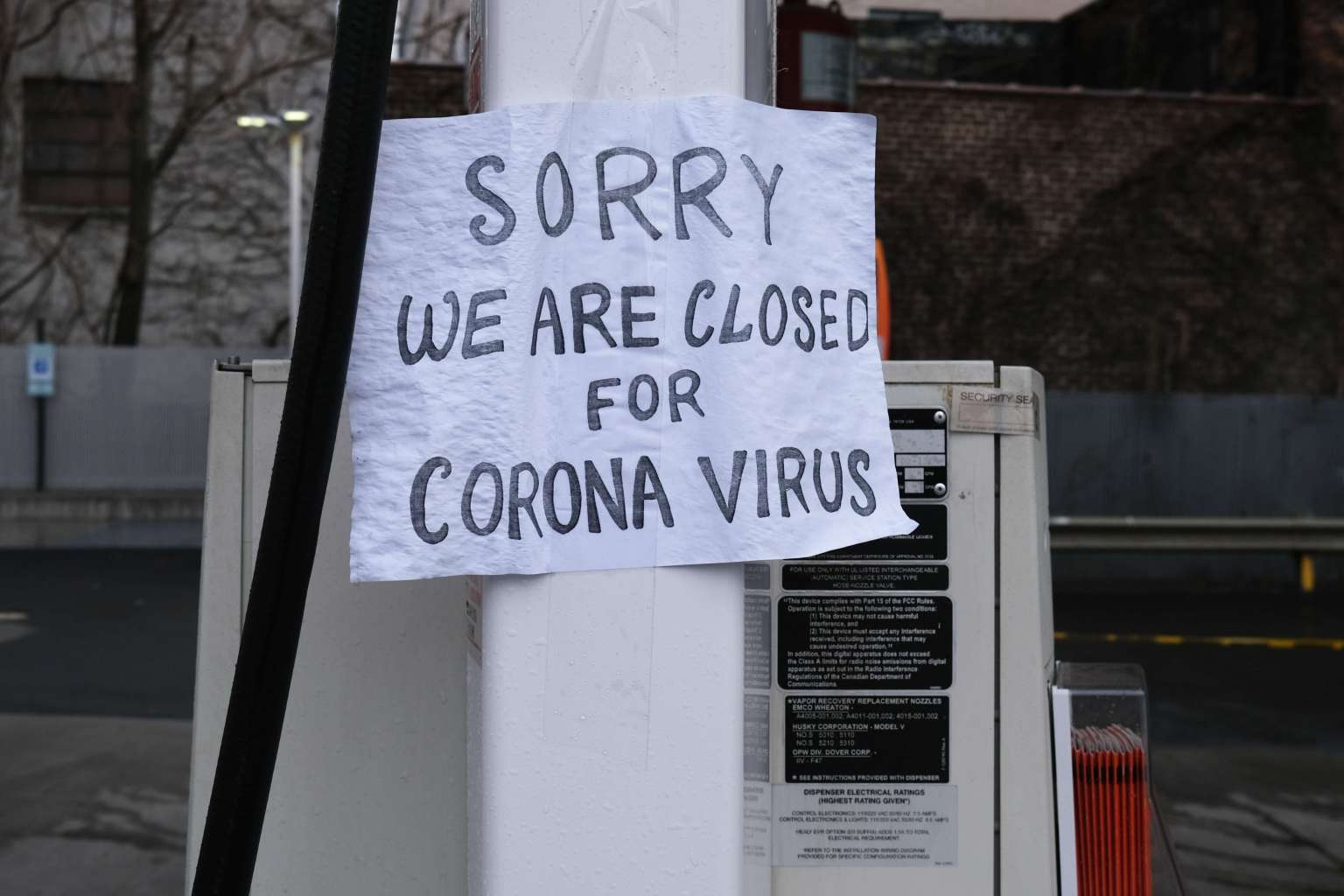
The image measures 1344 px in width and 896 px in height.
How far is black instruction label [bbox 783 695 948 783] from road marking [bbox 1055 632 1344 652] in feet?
26.2

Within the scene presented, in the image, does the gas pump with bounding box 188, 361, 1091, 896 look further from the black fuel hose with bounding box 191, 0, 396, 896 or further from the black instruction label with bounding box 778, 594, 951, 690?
the black fuel hose with bounding box 191, 0, 396, 896

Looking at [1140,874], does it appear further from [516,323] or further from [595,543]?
[516,323]

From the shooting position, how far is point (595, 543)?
163 cm

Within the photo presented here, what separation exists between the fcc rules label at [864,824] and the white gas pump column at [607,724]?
2.02ft

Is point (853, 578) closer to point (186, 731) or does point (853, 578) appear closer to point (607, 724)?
point (607, 724)

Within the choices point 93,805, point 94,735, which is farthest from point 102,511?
point 93,805

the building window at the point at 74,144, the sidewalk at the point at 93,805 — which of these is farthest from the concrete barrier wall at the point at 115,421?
the sidewalk at the point at 93,805

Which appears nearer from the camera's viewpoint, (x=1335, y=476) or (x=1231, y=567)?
(x=1231, y=567)

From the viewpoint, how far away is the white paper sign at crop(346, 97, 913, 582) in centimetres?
165

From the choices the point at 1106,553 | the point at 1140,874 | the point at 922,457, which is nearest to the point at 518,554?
the point at 922,457

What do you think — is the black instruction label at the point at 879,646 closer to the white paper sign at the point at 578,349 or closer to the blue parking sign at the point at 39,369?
the white paper sign at the point at 578,349

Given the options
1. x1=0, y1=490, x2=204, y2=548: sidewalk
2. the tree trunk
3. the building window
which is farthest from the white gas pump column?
the building window

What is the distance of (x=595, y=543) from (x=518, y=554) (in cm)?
9

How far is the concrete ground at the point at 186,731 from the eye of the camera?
525 centimetres
